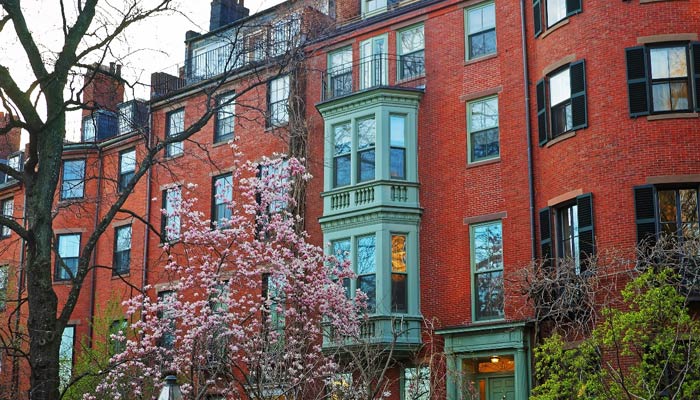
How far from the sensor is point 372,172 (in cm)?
2881

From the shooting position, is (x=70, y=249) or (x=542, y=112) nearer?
(x=542, y=112)

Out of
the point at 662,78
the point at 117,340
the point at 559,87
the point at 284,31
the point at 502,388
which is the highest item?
the point at 284,31

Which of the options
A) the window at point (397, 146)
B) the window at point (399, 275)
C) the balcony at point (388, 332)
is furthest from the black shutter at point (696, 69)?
the balcony at point (388, 332)

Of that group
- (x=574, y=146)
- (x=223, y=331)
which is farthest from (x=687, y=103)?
(x=223, y=331)

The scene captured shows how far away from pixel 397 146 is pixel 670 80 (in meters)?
8.49

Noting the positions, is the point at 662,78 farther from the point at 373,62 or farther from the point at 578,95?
the point at 373,62

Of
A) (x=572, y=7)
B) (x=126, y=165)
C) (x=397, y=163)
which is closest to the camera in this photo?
(x=572, y=7)

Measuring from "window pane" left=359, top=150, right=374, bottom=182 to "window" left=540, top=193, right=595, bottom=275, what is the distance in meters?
6.02

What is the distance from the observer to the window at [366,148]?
94.9 feet

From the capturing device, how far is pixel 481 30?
92.4ft

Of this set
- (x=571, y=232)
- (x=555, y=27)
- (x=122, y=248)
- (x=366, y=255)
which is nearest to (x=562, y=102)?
(x=555, y=27)

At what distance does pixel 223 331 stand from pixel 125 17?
416 inches

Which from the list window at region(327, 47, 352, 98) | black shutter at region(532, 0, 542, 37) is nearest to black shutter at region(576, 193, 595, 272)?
black shutter at region(532, 0, 542, 37)

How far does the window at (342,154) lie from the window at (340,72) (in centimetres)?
142
